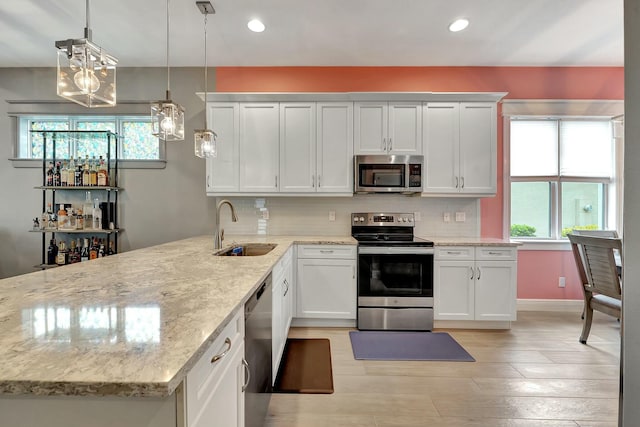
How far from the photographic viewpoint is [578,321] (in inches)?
134

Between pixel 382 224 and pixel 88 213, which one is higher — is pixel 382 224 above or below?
below

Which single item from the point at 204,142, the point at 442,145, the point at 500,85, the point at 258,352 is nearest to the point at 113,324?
the point at 258,352

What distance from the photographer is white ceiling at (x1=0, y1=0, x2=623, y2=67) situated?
268 centimetres

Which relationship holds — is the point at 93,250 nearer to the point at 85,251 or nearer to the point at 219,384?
the point at 85,251

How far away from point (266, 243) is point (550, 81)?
3.93 metres

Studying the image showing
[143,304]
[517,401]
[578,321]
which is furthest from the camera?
[578,321]

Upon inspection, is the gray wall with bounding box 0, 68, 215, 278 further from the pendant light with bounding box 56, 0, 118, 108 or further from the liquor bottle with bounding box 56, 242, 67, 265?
the pendant light with bounding box 56, 0, 118, 108

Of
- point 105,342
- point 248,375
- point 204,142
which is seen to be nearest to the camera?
point 105,342

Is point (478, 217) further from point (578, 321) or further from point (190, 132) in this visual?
point (190, 132)

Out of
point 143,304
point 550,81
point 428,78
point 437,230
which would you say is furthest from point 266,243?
point 550,81

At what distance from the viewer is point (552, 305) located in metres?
3.75

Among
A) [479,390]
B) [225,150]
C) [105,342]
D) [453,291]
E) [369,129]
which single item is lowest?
[479,390]

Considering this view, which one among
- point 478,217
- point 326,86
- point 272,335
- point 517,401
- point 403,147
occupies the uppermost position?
point 326,86

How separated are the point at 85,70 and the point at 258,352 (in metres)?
1.58
